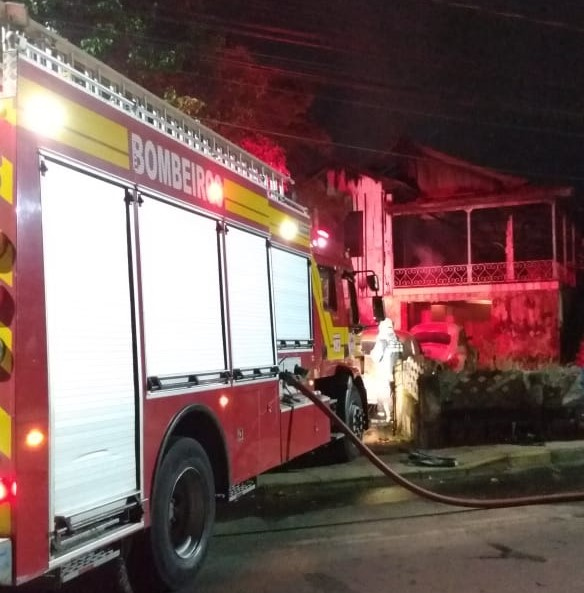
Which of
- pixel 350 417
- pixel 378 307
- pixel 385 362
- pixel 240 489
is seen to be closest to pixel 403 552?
pixel 240 489

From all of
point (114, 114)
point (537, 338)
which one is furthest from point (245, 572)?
point (537, 338)

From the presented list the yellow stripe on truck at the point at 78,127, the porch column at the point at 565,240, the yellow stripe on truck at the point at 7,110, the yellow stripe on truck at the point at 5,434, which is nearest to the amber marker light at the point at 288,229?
the yellow stripe on truck at the point at 78,127

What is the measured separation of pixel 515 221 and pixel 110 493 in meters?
24.8

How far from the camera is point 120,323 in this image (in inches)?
185

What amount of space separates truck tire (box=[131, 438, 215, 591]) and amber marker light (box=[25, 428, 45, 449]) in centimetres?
126

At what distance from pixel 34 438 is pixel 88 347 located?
0.67 meters

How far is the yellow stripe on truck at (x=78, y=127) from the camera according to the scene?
159 inches

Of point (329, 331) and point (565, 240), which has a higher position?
point (565, 240)

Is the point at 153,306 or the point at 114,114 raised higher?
the point at 114,114

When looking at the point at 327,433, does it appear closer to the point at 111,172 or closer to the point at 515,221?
the point at 111,172

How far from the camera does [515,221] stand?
2747 cm

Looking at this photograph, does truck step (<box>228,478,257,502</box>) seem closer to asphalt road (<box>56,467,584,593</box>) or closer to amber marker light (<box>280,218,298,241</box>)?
asphalt road (<box>56,467,584,593</box>)

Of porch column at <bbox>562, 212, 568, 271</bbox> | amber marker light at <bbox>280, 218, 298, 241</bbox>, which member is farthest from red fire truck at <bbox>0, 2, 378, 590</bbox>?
porch column at <bbox>562, 212, 568, 271</bbox>

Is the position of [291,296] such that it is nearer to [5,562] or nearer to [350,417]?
[350,417]
